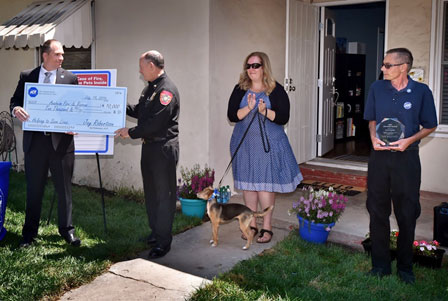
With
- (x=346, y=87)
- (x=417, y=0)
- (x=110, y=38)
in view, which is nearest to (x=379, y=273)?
(x=417, y=0)

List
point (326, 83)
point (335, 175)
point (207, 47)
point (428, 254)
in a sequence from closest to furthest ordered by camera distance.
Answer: point (428, 254)
point (207, 47)
point (335, 175)
point (326, 83)

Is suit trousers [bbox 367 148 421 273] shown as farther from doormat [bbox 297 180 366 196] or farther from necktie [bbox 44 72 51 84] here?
necktie [bbox 44 72 51 84]

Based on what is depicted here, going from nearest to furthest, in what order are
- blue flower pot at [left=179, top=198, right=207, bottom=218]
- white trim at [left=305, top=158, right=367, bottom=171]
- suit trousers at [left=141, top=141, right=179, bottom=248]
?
suit trousers at [left=141, top=141, right=179, bottom=248] < blue flower pot at [left=179, top=198, right=207, bottom=218] < white trim at [left=305, top=158, right=367, bottom=171]

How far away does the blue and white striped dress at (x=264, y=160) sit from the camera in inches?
212

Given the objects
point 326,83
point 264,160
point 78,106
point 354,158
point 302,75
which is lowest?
point 354,158

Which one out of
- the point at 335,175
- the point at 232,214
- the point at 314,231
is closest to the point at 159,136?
the point at 232,214

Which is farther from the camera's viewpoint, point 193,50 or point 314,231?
point 193,50

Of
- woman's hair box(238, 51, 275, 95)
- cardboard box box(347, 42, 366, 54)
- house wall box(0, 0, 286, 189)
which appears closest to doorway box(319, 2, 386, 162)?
cardboard box box(347, 42, 366, 54)

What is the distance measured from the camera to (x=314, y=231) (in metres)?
5.41

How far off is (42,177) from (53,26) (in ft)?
9.63

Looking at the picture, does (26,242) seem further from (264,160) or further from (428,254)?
(428,254)

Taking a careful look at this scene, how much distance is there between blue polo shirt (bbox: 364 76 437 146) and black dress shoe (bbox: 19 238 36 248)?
11.6ft

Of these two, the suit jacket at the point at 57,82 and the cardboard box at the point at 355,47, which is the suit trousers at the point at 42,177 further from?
the cardboard box at the point at 355,47

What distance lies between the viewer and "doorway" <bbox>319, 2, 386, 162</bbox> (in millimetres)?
10203
